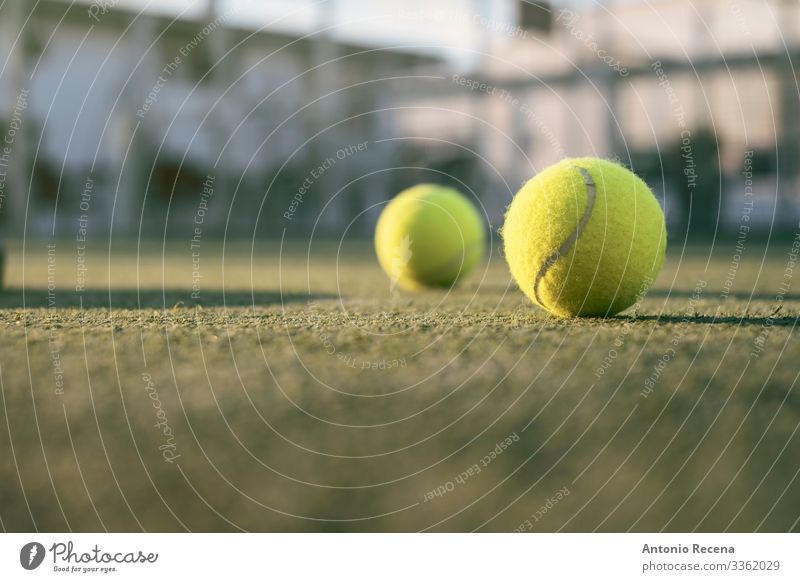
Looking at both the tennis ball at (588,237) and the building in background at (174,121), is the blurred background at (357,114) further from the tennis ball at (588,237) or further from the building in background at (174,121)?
the tennis ball at (588,237)

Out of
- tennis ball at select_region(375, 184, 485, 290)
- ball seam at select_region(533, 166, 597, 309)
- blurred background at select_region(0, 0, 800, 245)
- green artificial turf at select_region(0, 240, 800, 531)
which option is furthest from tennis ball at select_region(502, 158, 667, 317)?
blurred background at select_region(0, 0, 800, 245)

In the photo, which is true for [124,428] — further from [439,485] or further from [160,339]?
[160,339]

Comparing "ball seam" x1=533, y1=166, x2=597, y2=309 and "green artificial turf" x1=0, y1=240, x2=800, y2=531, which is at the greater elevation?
"ball seam" x1=533, y1=166, x2=597, y2=309

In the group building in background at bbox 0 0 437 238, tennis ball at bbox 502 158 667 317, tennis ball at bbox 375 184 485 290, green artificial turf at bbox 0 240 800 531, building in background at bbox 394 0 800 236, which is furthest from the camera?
building in background at bbox 0 0 437 238

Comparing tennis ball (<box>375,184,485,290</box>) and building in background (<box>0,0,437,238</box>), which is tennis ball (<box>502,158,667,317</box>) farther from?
building in background (<box>0,0,437,238</box>)

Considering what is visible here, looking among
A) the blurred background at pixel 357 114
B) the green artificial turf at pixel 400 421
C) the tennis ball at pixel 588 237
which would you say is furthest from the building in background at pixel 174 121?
the green artificial turf at pixel 400 421
